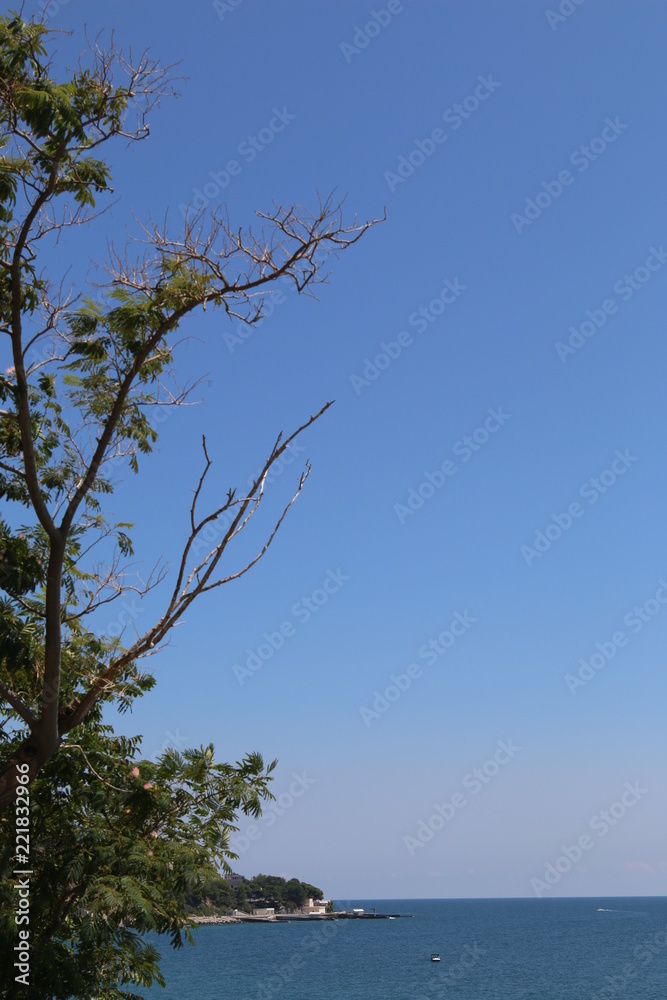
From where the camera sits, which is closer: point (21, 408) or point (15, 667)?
point (21, 408)

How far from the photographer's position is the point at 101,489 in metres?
8.88

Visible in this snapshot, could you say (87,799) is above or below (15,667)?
below

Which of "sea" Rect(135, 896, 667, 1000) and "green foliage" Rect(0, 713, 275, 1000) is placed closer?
"green foliage" Rect(0, 713, 275, 1000)

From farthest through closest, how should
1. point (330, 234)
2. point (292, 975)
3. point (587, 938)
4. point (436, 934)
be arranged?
point (436, 934), point (587, 938), point (292, 975), point (330, 234)

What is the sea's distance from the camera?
5547cm

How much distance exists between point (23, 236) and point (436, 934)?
126 metres

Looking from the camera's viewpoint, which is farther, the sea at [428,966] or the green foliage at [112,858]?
the sea at [428,966]

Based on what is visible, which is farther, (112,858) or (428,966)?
(428,966)

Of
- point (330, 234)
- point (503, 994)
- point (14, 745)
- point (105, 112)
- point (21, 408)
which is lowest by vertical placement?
point (503, 994)

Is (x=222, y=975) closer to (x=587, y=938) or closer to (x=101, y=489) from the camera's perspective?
(x=587, y=938)

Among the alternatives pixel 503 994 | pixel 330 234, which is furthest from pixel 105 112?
pixel 503 994

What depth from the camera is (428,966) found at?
72875 millimetres

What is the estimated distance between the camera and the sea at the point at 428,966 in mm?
55469

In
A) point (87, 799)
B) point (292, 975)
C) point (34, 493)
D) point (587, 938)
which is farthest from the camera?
point (587, 938)
